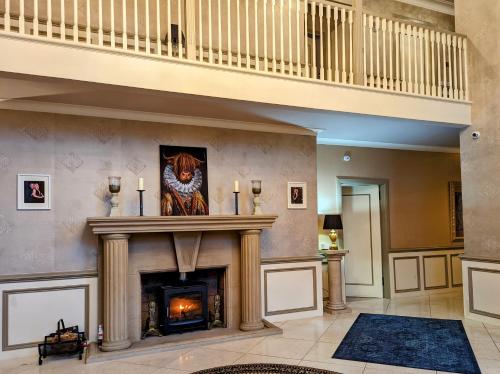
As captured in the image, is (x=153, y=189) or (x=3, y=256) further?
(x=153, y=189)

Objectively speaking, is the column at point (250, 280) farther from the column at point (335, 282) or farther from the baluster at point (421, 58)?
the baluster at point (421, 58)

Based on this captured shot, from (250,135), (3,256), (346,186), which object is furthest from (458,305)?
(3,256)

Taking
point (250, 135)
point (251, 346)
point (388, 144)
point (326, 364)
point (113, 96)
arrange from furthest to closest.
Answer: point (388, 144) → point (250, 135) → point (251, 346) → point (113, 96) → point (326, 364)

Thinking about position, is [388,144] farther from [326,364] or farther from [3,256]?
[3,256]

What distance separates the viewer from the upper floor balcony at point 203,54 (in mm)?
3256

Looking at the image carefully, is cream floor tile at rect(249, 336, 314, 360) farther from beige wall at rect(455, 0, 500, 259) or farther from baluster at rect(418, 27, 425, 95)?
baluster at rect(418, 27, 425, 95)

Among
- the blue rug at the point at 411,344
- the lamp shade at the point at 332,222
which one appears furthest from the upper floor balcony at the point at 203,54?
the blue rug at the point at 411,344

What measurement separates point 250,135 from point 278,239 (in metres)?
1.41

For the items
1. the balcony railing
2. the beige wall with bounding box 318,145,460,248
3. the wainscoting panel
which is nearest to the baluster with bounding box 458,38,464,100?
the balcony railing

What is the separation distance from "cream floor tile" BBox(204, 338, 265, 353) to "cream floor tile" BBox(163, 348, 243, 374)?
94mm

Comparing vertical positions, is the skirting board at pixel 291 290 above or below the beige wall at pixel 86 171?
below

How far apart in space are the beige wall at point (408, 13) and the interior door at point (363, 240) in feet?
9.13

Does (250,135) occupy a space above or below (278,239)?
above

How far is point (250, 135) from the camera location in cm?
524
